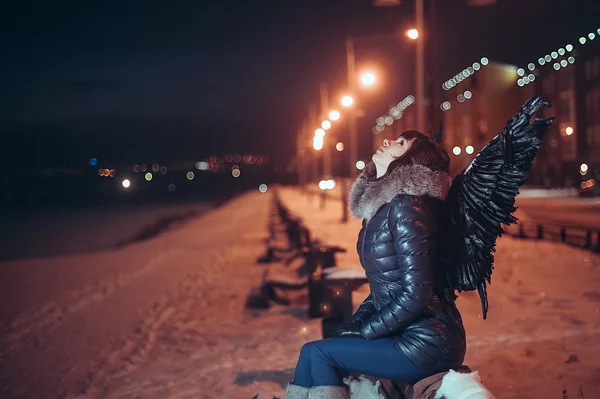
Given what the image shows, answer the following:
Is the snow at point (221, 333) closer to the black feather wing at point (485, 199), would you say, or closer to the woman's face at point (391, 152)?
the black feather wing at point (485, 199)

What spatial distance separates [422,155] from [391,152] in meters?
0.19

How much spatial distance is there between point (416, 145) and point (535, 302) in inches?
222

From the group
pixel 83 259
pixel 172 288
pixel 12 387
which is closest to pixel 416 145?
pixel 12 387

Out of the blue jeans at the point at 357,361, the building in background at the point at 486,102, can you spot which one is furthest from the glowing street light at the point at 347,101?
the building in background at the point at 486,102

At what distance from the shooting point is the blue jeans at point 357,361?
3342 millimetres

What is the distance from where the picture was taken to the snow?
5723 millimetres

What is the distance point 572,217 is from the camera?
24797mm

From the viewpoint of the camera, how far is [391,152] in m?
3.64

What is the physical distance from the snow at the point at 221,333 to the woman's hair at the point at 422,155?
7.52 feet

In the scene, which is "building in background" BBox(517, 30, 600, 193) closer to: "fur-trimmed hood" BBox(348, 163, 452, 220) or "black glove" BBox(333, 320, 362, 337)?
"fur-trimmed hood" BBox(348, 163, 452, 220)

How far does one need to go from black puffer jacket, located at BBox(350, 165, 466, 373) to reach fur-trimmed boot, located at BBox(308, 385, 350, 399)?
1.08 feet

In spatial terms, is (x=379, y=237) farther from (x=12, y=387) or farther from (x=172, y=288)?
(x=172, y=288)

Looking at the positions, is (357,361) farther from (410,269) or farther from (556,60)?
(556,60)

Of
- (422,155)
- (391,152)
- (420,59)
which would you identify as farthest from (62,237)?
(422,155)
